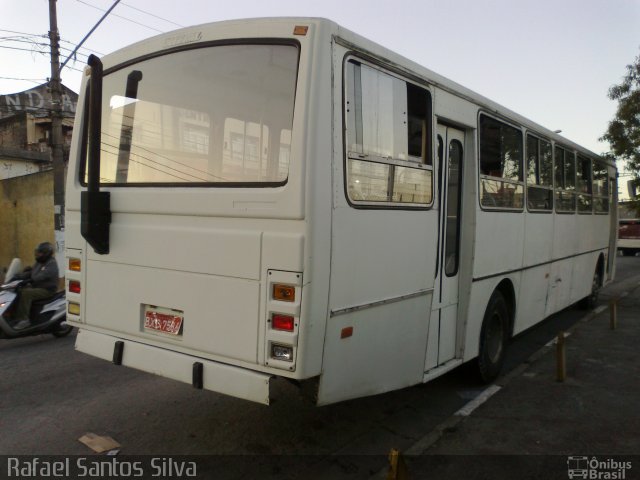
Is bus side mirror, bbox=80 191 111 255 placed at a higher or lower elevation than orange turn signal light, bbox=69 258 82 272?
higher

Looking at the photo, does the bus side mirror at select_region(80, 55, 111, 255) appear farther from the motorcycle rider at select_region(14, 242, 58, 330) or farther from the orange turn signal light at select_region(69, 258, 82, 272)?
the motorcycle rider at select_region(14, 242, 58, 330)

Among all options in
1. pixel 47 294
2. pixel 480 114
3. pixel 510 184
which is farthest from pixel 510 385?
pixel 47 294

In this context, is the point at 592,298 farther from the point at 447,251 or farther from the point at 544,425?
the point at 447,251

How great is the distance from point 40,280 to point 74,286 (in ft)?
12.6

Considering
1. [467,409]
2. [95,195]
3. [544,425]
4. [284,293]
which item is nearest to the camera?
[284,293]

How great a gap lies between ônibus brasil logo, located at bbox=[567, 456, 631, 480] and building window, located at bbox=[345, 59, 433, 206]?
2.23 meters

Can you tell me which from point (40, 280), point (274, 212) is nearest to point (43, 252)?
point (40, 280)

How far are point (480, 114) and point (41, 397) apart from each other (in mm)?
5169

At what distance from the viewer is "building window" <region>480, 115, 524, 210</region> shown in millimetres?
5242

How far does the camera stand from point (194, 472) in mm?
3732

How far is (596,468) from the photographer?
3.78 metres

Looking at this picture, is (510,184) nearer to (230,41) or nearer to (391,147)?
(391,147)

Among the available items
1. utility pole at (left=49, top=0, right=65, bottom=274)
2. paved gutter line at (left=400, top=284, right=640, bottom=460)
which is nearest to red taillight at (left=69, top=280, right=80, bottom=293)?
paved gutter line at (left=400, top=284, right=640, bottom=460)

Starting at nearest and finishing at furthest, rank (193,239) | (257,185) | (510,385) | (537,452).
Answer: (257,185) → (193,239) → (537,452) → (510,385)
